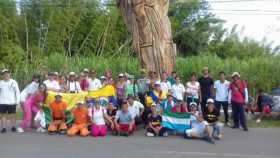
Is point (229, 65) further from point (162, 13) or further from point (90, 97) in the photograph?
point (90, 97)

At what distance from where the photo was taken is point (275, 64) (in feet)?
80.4

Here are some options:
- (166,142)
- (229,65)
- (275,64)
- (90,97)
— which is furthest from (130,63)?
(166,142)

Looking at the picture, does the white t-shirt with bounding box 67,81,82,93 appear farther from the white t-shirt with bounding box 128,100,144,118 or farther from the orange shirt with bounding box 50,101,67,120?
the white t-shirt with bounding box 128,100,144,118

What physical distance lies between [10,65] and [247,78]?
43.9 feet

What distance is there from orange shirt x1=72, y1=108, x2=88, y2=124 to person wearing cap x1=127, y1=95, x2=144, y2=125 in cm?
116

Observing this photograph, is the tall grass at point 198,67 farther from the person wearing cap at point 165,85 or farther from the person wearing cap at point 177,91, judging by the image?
the person wearing cap at point 177,91

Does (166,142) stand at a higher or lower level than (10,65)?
lower

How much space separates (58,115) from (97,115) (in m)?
1.12

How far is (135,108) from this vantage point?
14242 millimetres

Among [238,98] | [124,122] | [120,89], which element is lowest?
[124,122]

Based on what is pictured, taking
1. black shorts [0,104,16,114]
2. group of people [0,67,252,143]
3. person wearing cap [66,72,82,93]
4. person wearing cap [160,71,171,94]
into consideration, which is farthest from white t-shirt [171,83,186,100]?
black shorts [0,104,16,114]

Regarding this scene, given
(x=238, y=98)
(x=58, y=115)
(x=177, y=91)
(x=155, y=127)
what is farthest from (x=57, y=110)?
(x=238, y=98)

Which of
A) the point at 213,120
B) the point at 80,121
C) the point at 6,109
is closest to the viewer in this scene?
the point at 213,120

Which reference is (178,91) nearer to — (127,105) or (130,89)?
(130,89)
